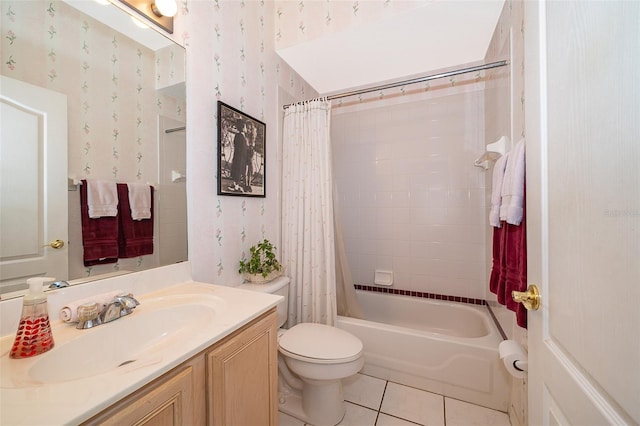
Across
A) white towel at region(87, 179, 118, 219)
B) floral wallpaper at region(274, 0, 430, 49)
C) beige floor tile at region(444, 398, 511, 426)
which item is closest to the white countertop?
white towel at region(87, 179, 118, 219)

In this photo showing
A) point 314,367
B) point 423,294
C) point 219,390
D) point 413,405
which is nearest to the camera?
point 219,390

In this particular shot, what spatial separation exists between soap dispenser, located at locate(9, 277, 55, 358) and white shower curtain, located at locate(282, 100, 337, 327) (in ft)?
4.25

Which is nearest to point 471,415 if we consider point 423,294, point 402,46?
point 423,294

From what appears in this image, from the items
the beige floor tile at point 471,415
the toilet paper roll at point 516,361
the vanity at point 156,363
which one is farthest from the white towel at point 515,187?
the beige floor tile at point 471,415

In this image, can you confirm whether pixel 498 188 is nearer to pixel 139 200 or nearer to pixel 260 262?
pixel 260 262

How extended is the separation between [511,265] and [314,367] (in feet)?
3.47

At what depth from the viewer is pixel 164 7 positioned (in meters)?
1.09

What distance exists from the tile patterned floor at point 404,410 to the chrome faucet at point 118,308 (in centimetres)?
110

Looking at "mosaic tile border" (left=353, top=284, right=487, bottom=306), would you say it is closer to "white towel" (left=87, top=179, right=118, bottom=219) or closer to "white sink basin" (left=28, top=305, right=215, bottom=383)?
"white sink basin" (left=28, top=305, right=215, bottom=383)

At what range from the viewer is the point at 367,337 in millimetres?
1712

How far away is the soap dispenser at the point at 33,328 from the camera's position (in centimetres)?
61

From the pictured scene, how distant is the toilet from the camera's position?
126cm

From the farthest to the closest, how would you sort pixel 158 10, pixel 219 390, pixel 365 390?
pixel 365 390 → pixel 158 10 → pixel 219 390

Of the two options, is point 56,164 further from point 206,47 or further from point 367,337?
point 367,337
